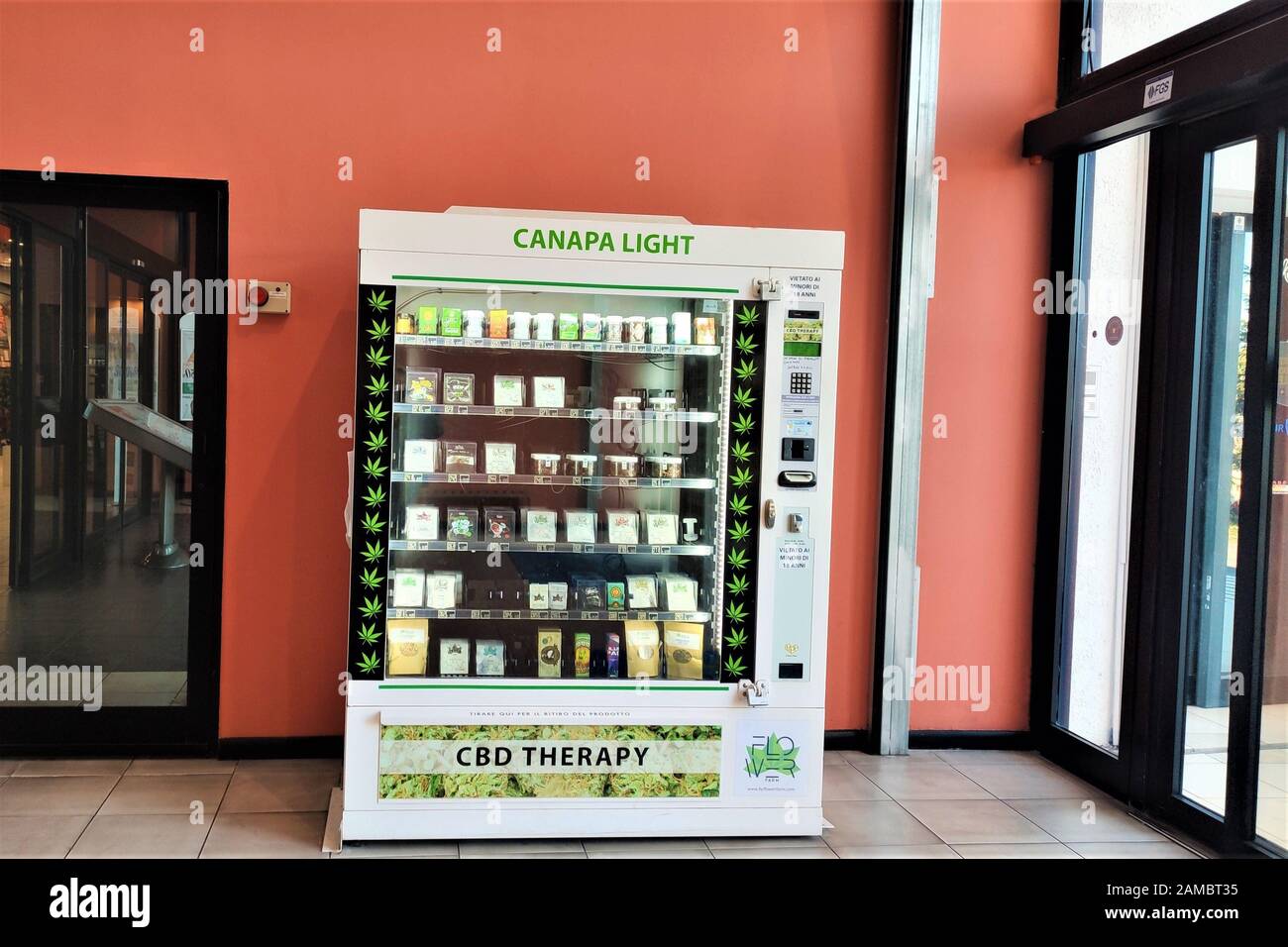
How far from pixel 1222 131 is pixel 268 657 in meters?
3.99

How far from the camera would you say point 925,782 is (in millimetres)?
4250

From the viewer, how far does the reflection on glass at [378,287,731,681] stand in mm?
3576

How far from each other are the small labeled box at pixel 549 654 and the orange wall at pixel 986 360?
5.79ft

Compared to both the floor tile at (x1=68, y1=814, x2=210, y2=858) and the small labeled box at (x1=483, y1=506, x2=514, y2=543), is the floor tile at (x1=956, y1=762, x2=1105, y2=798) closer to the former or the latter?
the small labeled box at (x1=483, y1=506, x2=514, y2=543)

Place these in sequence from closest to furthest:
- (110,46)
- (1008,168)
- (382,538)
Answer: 1. (382,538)
2. (110,46)
3. (1008,168)

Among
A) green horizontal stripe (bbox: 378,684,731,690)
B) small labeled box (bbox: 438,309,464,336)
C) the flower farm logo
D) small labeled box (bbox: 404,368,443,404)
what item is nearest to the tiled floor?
the flower farm logo

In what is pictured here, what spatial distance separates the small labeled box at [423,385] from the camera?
354 cm

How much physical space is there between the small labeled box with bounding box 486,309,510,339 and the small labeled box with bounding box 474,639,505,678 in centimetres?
105

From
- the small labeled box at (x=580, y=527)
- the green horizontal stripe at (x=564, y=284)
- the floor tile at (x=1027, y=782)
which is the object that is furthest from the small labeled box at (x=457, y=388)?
the floor tile at (x=1027, y=782)

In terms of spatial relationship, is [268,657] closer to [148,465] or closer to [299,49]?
[148,465]

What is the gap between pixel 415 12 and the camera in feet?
13.8

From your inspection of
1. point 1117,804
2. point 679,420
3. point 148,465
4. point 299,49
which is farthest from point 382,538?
point 1117,804

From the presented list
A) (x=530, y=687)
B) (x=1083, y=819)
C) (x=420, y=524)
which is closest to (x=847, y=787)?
(x=1083, y=819)

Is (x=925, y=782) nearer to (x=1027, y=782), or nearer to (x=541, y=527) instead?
(x=1027, y=782)
